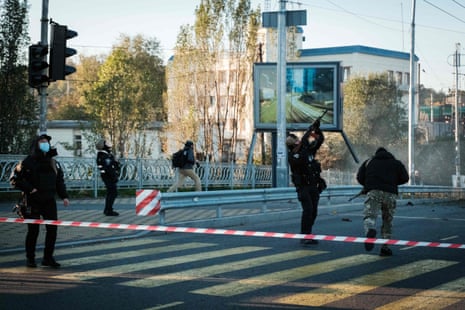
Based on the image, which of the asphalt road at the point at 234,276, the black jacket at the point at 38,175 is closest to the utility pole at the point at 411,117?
the asphalt road at the point at 234,276

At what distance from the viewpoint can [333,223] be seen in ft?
50.6

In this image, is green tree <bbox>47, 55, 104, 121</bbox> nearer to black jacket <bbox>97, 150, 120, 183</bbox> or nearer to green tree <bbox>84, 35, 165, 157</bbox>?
green tree <bbox>84, 35, 165, 157</bbox>

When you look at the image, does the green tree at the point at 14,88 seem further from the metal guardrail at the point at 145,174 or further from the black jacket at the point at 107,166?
the black jacket at the point at 107,166

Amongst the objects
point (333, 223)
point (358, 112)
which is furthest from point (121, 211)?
point (358, 112)

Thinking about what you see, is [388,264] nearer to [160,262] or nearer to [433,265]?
[433,265]

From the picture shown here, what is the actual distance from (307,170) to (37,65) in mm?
4938

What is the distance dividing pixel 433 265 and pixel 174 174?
17375mm

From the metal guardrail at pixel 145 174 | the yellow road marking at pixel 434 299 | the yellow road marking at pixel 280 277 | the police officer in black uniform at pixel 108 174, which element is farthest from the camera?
the metal guardrail at pixel 145 174

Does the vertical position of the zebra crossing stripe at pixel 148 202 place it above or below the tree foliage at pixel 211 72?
below

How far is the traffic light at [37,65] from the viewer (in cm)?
1184

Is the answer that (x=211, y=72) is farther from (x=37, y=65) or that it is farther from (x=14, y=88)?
(x=37, y=65)

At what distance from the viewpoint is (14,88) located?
2330 cm

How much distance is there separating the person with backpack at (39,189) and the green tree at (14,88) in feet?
47.9

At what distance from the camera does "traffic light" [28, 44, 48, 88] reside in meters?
11.8
